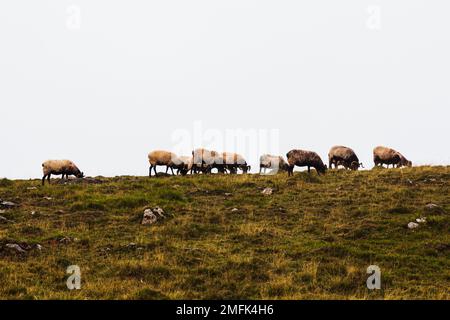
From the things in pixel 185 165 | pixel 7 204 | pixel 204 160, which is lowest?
pixel 7 204

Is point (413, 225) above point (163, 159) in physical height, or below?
below

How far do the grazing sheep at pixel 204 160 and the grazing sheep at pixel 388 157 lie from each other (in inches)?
466

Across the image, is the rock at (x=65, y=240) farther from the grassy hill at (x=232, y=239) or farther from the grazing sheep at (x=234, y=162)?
the grazing sheep at (x=234, y=162)

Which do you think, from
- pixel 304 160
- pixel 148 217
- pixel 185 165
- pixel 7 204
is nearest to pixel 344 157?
pixel 304 160

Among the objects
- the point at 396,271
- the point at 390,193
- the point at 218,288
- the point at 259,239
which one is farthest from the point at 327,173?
the point at 218,288

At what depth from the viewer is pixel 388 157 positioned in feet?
115

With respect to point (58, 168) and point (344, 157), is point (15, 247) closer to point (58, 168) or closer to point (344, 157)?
point (58, 168)

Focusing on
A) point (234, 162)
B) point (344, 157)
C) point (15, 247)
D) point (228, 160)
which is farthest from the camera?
point (234, 162)

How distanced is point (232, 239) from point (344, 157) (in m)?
20.0

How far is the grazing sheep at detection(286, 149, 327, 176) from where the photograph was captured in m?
28.4

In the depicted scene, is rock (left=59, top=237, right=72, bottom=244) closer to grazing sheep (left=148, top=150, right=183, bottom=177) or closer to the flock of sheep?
the flock of sheep

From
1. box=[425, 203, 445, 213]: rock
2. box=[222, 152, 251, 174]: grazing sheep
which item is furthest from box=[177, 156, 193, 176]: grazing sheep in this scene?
box=[425, 203, 445, 213]: rock

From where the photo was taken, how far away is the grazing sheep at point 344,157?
34312 millimetres

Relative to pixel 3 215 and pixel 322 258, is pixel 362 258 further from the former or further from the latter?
pixel 3 215
